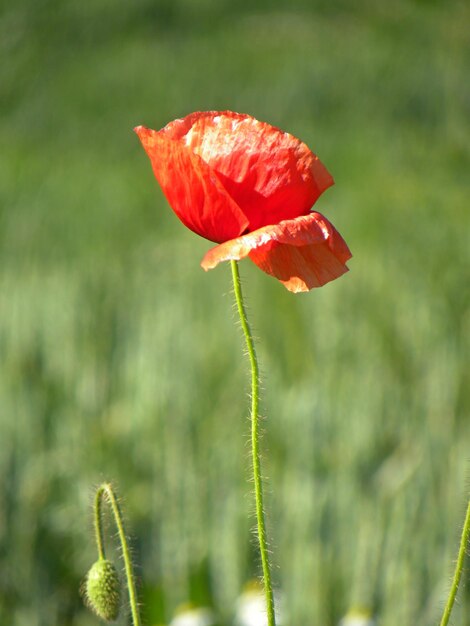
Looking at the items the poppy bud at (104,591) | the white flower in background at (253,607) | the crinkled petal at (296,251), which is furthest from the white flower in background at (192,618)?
the crinkled petal at (296,251)

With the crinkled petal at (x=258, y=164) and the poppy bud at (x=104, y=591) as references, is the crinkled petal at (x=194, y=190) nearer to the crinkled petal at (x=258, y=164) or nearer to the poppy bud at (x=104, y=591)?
the crinkled petal at (x=258, y=164)

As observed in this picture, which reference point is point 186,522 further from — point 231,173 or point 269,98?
point 269,98

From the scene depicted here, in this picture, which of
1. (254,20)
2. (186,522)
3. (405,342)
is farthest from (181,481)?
(254,20)

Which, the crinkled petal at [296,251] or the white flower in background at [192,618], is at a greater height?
the crinkled petal at [296,251]

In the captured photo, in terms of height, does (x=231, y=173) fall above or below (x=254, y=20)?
below

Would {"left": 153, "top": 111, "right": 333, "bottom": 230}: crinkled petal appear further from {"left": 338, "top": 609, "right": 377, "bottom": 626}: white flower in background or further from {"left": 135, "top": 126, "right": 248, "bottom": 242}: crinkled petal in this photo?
{"left": 338, "top": 609, "right": 377, "bottom": 626}: white flower in background

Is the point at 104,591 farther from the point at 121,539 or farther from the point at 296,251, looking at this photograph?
the point at 296,251

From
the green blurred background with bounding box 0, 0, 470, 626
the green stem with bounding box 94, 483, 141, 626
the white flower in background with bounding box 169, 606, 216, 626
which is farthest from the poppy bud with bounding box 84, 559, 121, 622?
the white flower in background with bounding box 169, 606, 216, 626
